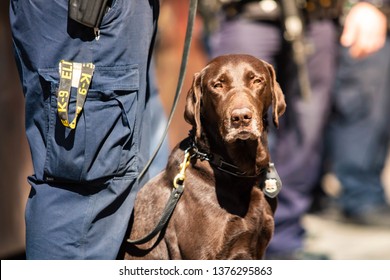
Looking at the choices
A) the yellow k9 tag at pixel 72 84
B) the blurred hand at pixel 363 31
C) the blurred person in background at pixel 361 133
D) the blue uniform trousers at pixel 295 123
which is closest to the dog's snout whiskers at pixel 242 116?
the yellow k9 tag at pixel 72 84

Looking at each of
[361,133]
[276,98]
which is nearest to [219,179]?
[276,98]

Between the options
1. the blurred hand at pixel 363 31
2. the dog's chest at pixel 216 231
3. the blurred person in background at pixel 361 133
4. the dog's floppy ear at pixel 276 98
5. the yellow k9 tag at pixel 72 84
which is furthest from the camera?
the blurred person in background at pixel 361 133

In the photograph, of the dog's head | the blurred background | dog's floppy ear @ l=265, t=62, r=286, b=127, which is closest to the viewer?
the dog's head

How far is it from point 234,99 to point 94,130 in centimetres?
59

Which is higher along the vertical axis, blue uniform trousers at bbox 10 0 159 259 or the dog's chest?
blue uniform trousers at bbox 10 0 159 259

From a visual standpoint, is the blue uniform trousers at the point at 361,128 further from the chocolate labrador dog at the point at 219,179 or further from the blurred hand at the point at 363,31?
the chocolate labrador dog at the point at 219,179

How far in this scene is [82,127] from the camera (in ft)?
11.2

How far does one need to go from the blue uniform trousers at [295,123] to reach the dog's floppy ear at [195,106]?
1.79m

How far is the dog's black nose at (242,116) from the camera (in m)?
3.41

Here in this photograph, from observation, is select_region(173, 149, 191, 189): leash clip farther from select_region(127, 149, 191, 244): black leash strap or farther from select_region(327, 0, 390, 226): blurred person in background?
select_region(327, 0, 390, 226): blurred person in background

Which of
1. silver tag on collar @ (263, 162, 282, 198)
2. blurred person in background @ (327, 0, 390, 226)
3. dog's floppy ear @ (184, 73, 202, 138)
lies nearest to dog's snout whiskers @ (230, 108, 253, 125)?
dog's floppy ear @ (184, 73, 202, 138)

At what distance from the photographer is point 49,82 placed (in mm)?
3363

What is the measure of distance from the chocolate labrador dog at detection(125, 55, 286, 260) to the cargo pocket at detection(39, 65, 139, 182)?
33cm

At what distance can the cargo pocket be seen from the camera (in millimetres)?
3387
